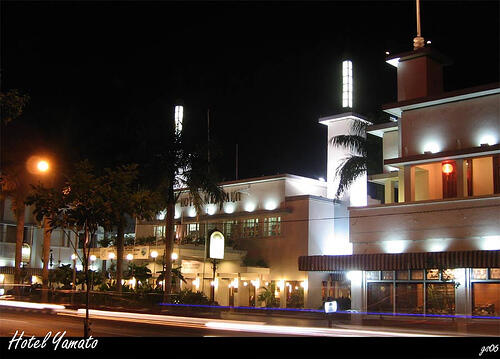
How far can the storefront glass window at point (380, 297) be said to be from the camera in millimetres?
31219

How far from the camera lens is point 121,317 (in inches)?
1085

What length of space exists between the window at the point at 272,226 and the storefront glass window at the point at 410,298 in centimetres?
1440

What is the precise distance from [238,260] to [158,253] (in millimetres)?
5582

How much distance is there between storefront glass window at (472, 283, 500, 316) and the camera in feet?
92.2

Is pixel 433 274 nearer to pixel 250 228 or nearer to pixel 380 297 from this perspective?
pixel 380 297

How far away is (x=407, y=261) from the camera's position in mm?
29750

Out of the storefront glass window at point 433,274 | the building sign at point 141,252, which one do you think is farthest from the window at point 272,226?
the storefront glass window at point 433,274

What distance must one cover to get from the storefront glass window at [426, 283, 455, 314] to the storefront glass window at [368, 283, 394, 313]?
1934mm

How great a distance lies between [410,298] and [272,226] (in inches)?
614

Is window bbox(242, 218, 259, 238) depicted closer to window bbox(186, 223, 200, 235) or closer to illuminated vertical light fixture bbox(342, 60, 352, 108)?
window bbox(186, 223, 200, 235)

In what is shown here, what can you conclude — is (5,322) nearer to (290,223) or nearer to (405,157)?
(405,157)

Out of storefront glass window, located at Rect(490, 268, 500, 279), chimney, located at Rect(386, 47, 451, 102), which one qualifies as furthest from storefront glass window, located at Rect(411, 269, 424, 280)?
chimney, located at Rect(386, 47, 451, 102)

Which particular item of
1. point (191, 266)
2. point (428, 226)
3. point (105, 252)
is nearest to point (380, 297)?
point (428, 226)
